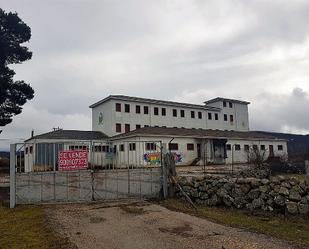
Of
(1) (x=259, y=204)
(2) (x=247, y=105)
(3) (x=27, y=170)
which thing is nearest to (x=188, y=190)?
(1) (x=259, y=204)

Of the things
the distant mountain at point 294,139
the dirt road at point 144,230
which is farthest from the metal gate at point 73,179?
the distant mountain at point 294,139

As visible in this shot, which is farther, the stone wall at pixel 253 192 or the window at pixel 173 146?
the window at pixel 173 146

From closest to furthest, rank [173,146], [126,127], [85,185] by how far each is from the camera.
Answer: [85,185]
[173,146]
[126,127]

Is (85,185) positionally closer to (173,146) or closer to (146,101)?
(173,146)

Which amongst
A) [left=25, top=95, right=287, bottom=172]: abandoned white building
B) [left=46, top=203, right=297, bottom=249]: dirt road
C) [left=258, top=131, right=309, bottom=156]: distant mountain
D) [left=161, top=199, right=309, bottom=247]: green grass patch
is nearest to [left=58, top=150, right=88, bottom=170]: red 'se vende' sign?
[left=46, top=203, right=297, bottom=249]: dirt road

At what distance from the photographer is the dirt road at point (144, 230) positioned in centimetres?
916

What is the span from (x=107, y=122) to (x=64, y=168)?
36024 mm

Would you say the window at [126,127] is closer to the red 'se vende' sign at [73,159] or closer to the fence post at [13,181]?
the red 'se vende' sign at [73,159]

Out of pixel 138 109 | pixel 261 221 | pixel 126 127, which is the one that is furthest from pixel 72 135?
pixel 261 221

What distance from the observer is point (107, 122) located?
52.8m

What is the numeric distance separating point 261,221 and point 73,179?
8.56 metres

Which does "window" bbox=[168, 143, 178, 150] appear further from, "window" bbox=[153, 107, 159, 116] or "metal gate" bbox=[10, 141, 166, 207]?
"metal gate" bbox=[10, 141, 166, 207]

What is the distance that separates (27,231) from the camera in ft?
37.0

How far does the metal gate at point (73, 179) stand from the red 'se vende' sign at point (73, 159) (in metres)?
0.20
